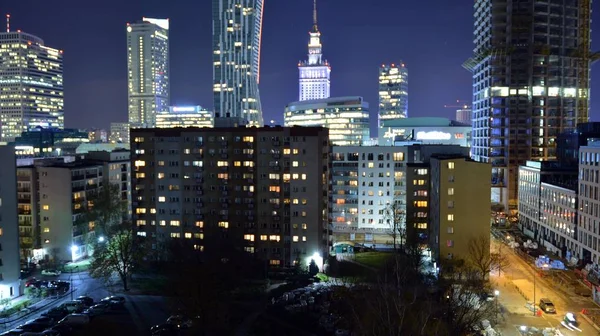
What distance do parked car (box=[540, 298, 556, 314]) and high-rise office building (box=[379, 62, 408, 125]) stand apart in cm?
15650

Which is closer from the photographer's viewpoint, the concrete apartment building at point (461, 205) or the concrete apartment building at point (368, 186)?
the concrete apartment building at point (461, 205)

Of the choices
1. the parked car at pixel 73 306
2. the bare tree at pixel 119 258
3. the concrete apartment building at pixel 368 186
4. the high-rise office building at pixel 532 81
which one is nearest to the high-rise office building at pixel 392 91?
the high-rise office building at pixel 532 81

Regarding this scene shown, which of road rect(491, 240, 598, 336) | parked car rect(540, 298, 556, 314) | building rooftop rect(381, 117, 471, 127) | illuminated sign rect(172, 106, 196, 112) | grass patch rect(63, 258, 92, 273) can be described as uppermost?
illuminated sign rect(172, 106, 196, 112)

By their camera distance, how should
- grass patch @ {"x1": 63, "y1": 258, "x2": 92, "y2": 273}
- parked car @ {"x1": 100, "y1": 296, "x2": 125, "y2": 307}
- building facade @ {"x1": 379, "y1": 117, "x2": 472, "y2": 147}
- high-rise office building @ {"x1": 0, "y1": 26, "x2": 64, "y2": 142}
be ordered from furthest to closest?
high-rise office building @ {"x1": 0, "y1": 26, "x2": 64, "y2": 142}
building facade @ {"x1": 379, "y1": 117, "x2": 472, "y2": 147}
grass patch @ {"x1": 63, "y1": 258, "x2": 92, "y2": 273}
parked car @ {"x1": 100, "y1": 296, "x2": 125, "y2": 307}

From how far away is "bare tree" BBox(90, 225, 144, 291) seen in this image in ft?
128

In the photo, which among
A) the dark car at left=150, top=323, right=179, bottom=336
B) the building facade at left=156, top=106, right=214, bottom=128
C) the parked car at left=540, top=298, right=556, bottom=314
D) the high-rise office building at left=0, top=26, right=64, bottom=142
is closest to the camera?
the dark car at left=150, top=323, right=179, bottom=336

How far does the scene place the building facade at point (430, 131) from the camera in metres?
107

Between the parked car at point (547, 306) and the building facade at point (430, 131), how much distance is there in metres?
69.6

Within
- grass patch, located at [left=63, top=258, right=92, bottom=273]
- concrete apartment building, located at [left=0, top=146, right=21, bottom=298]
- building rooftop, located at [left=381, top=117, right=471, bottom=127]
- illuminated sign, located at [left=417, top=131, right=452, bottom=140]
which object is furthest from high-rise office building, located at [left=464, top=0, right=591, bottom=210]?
concrete apartment building, located at [left=0, top=146, right=21, bottom=298]

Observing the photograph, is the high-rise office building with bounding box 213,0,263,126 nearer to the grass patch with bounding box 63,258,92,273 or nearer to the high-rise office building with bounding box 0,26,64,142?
the high-rise office building with bounding box 0,26,64,142

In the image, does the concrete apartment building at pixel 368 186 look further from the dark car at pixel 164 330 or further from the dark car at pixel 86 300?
the dark car at pixel 164 330

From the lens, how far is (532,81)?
237 feet

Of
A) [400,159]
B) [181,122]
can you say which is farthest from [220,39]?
[400,159]

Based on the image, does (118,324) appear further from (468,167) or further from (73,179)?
(468,167)
